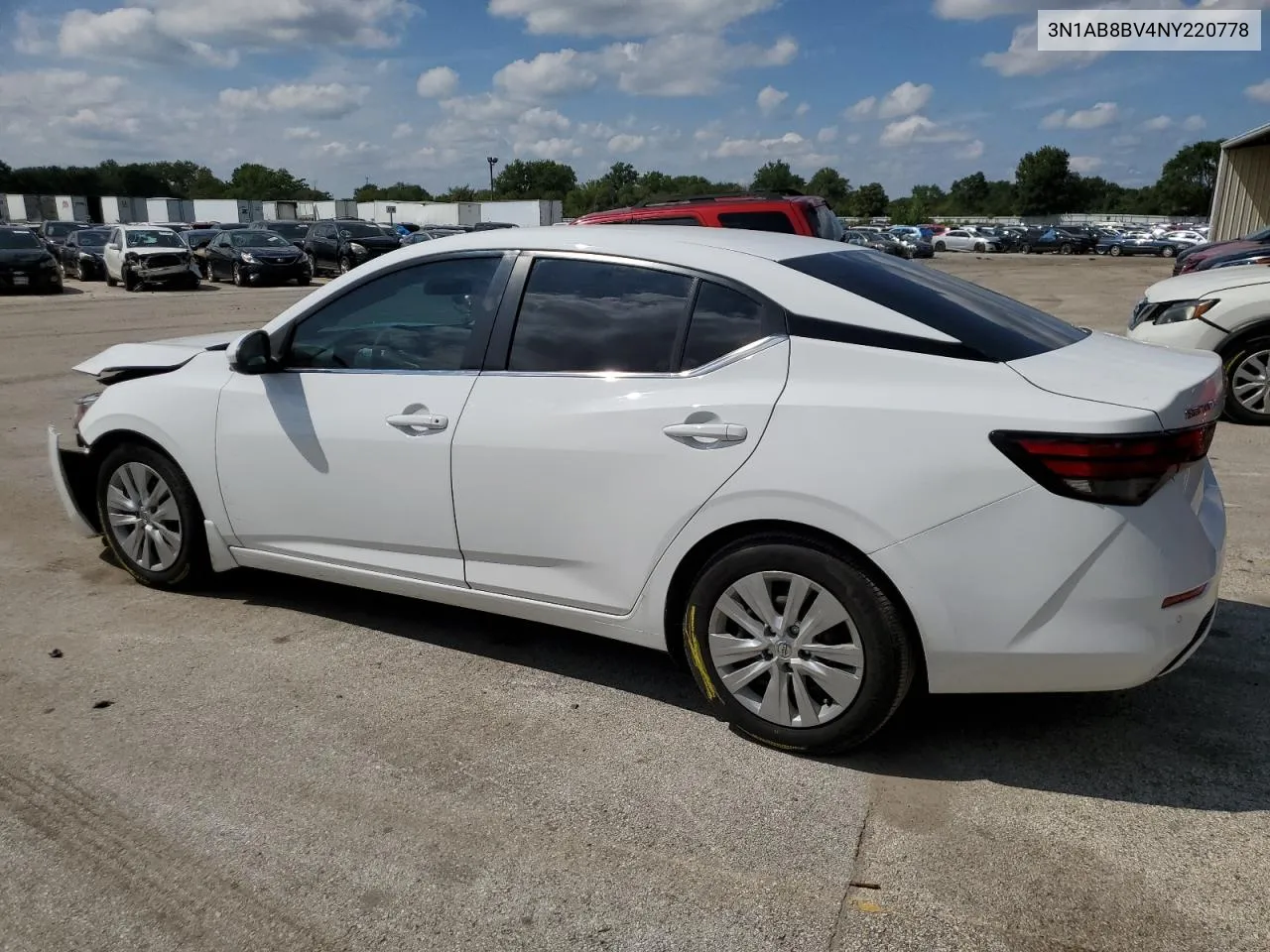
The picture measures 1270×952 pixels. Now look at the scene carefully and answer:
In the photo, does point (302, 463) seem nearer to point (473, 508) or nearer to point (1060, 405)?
point (473, 508)

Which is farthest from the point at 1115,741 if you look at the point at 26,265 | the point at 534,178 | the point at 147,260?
the point at 534,178

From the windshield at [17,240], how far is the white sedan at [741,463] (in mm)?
24310

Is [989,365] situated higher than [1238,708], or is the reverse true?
[989,365]

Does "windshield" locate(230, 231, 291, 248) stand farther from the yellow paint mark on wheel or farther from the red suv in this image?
the yellow paint mark on wheel

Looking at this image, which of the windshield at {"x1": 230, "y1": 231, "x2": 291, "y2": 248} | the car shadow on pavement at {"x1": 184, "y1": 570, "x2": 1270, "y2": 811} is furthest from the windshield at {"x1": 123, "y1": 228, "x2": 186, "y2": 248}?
the car shadow on pavement at {"x1": 184, "y1": 570, "x2": 1270, "y2": 811}

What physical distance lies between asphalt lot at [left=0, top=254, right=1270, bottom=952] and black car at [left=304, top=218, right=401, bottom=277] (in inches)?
1040

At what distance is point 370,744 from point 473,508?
0.88 meters

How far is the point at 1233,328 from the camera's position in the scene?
7918 mm

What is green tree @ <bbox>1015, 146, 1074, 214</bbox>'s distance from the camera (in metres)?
116

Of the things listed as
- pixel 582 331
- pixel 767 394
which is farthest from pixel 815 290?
Answer: pixel 582 331

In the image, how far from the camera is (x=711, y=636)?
3311 millimetres

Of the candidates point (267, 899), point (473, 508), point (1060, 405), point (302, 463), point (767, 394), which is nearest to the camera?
point (267, 899)

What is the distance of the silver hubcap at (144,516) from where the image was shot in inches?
180

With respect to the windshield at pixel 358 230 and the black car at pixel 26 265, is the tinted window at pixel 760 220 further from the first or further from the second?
the windshield at pixel 358 230
